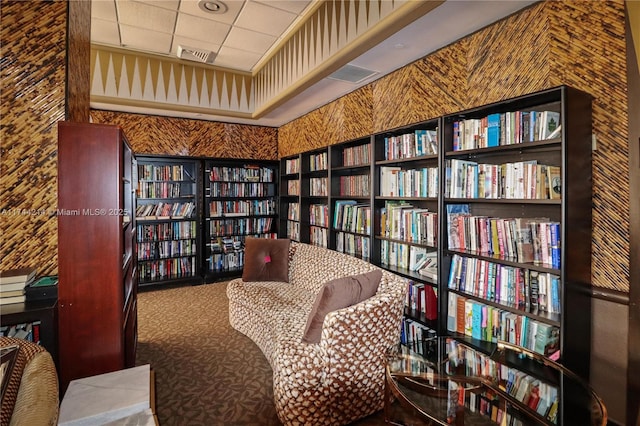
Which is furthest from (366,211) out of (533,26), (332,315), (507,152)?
(533,26)

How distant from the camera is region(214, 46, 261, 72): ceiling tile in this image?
12.8 feet

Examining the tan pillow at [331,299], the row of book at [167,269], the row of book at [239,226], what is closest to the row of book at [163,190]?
the row of book at [239,226]

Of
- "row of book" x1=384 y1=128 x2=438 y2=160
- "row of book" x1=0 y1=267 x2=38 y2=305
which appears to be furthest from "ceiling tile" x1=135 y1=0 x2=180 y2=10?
"row of book" x1=0 y1=267 x2=38 y2=305

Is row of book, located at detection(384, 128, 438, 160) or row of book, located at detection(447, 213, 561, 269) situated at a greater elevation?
row of book, located at detection(384, 128, 438, 160)

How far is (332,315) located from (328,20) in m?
2.54

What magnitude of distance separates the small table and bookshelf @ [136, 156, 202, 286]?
Answer: 13.3 feet

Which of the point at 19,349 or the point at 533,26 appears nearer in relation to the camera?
the point at 19,349

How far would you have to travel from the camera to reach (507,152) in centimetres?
223

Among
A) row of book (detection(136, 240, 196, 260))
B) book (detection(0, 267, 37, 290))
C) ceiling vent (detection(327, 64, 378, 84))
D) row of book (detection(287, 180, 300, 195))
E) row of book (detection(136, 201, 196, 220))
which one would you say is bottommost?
row of book (detection(136, 240, 196, 260))

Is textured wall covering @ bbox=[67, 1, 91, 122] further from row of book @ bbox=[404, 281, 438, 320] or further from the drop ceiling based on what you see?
row of book @ bbox=[404, 281, 438, 320]

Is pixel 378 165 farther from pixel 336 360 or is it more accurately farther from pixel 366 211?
pixel 336 360

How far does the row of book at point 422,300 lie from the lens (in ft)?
8.28

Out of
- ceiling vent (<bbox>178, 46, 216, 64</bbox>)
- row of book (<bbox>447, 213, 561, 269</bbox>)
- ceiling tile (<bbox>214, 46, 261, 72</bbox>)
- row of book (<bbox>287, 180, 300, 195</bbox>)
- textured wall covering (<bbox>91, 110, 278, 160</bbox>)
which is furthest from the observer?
row of book (<bbox>287, 180, 300, 195</bbox>)

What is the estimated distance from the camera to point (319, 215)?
4340mm
